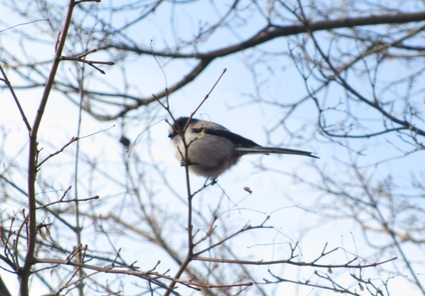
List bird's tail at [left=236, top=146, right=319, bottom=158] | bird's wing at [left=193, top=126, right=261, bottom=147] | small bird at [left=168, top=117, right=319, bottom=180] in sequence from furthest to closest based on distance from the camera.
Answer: bird's wing at [left=193, top=126, right=261, bottom=147]
small bird at [left=168, top=117, right=319, bottom=180]
bird's tail at [left=236, top=146, right=319, bottom=158]

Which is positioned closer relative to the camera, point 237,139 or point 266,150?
point 266,150

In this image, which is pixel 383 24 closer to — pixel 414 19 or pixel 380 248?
pixel 414 19

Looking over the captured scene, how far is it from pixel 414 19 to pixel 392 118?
3024 millimetres

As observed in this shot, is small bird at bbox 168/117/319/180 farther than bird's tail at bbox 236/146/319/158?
Yes

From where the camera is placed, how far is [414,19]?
25.7 ft

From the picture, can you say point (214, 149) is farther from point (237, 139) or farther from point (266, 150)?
point (266, 150)

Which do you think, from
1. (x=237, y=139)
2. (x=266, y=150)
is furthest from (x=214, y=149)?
(x=266, y=150)

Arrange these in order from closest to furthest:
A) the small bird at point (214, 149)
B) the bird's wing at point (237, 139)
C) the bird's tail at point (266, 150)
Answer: the bird's tail at point (266, 150), the small bird at point (214, 149), the bird's wing at point (237, 139)

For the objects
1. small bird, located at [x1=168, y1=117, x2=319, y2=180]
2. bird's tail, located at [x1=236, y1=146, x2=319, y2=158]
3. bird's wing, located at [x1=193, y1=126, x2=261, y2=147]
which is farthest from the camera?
bird's wing, located at [x1=193, y1=126, x2=261, y2=147]

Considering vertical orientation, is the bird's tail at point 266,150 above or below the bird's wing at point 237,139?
below

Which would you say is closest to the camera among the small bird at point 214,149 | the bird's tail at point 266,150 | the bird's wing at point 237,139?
the bird's tail at point 266,150

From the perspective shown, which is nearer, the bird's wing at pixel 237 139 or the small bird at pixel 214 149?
the small bird at pixel 214 149

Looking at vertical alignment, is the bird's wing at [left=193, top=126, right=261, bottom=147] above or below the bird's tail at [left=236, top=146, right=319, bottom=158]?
above

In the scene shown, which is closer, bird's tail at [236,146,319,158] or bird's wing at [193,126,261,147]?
bird's tail at [236,146,319,158]
